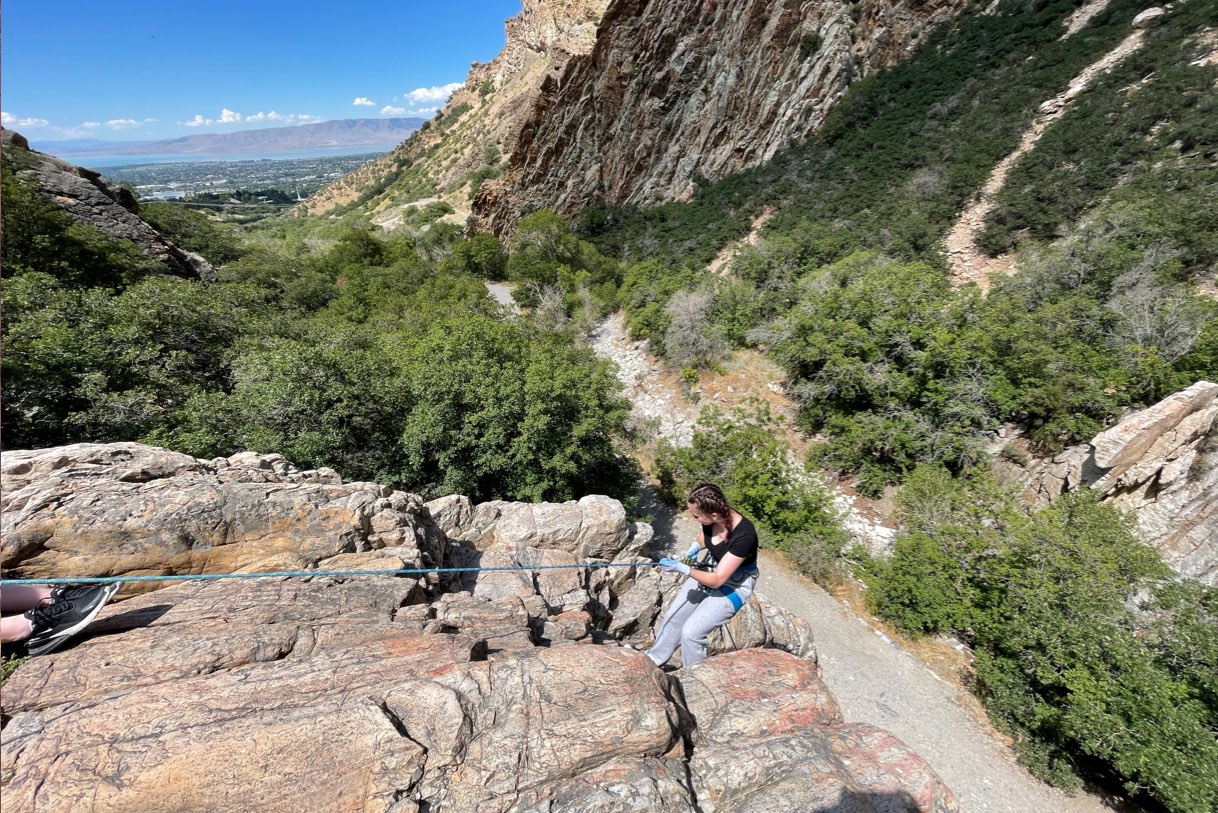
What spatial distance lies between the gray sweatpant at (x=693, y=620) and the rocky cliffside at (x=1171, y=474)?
9.74 meters

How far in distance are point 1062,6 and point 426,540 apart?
4625 cm

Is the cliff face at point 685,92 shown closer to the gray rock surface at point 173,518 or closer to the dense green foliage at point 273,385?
the dense green foliage at point 273,385

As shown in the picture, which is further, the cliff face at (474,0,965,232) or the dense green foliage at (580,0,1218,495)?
the cliff face at (474,0,965,232)

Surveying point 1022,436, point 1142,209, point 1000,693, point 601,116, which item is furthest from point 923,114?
point 1000,693

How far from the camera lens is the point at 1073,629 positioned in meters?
7.28

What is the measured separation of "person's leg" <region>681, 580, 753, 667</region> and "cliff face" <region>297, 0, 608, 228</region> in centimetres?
5033

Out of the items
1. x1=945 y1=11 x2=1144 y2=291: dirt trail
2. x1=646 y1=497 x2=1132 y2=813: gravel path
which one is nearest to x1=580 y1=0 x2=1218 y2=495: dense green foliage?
x1=945 y1=11 x2=1144 y2=291: dirt trail

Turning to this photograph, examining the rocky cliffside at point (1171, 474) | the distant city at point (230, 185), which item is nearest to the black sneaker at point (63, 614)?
the rocky cliffside at point (1171, 474)

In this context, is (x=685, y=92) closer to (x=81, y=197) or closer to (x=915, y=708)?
(x=81, y=197)

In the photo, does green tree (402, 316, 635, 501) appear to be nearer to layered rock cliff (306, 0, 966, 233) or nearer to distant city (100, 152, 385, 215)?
layered rock cliff (306, 0, 966, 233)

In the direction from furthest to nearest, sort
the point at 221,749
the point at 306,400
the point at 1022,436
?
the point at 1022,436
the point at 306,400
the point at 221,749

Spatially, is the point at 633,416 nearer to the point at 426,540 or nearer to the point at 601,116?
the point at 426,540

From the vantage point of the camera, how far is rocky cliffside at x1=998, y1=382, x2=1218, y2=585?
904cm

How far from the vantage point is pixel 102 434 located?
8.84 metres
